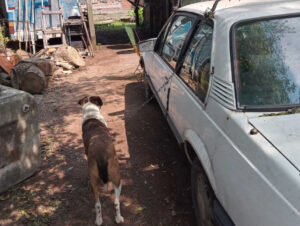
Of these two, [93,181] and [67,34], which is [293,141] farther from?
[67,34]

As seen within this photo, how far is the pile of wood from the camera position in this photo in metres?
7.75

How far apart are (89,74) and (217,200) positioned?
7.95 meters

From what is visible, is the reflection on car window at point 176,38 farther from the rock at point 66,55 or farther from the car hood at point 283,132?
the rock at point 66,55

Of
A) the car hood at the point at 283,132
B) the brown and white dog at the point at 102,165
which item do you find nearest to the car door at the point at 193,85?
the car hood at the point at 283,132

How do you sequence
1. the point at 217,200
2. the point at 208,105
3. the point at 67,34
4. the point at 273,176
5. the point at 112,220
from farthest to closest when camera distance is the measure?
the point at 67,34 → the point at 112,220 → the point at 208,105 → the point at 217,200 → the point at 273,176

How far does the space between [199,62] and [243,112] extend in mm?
1048

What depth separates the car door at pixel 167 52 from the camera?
398 centimetres

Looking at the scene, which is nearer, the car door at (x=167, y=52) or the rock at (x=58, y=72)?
the car door at (x=167, y=52)

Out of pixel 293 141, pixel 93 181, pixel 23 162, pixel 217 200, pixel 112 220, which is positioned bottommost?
pixel 112 220

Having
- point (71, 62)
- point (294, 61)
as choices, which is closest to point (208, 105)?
point (294, 61)

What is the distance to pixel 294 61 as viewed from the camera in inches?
97.3

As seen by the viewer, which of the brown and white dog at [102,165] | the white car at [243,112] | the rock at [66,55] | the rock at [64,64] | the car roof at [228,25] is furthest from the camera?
the rock at [66,55]

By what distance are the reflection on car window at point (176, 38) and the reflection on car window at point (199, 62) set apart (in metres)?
0.39

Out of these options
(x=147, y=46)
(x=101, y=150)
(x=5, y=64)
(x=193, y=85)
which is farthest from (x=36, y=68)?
(x=193, y=85)
